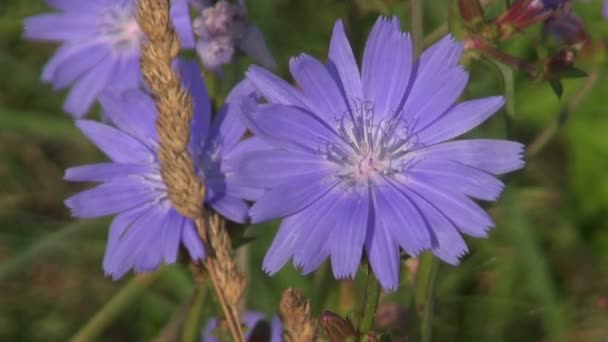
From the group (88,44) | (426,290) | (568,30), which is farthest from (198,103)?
(568,30)

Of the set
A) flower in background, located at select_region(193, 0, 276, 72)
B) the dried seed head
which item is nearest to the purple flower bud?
flower in background, located at select_region(193, 0, 276, 72)

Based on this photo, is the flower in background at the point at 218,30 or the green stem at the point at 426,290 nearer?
the green stem at the point at 426,290

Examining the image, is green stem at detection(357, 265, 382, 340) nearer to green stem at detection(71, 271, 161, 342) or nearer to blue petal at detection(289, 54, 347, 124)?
blue petal at detection(289, 54, 347, 124)

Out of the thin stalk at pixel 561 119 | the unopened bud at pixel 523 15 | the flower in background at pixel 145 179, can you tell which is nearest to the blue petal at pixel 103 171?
the flower in background at pixel 145 179

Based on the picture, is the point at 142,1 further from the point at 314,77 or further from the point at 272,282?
the point at 272,282

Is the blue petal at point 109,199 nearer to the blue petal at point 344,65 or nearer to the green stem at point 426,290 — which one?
the blue petal at point 344,65

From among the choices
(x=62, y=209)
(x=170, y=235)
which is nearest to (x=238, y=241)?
(x=170, y=235)

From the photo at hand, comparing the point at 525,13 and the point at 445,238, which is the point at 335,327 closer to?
the point at 445,238
